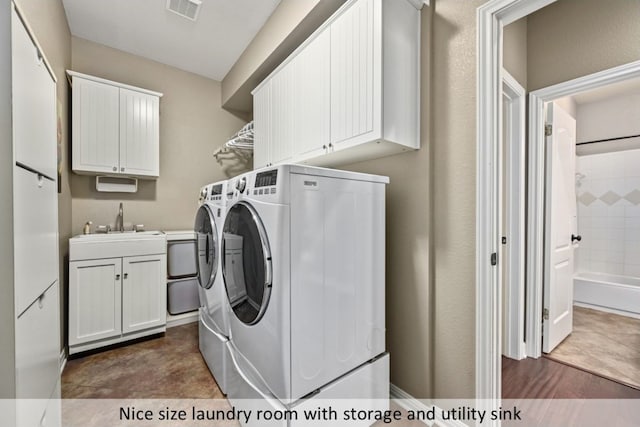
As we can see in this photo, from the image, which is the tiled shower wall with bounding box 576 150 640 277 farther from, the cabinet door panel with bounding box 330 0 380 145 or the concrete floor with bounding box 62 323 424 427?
the cabinet door panel with bounding box 330 0 380 145

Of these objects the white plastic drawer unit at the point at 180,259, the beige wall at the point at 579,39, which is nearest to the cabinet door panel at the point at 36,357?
the white plastic drawer unit at the point at 180,259

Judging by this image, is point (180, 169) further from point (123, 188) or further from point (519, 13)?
point (519, 13)

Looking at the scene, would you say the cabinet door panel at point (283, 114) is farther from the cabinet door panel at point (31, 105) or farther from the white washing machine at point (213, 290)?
the cabinet door panel at point (31, 105)

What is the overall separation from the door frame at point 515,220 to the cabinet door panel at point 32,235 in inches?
104

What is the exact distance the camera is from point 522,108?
2.04 m

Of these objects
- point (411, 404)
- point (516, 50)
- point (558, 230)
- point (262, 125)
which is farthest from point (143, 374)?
point (516, 50)

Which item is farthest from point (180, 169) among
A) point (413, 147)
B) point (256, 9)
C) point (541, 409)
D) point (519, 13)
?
point (541, 409)

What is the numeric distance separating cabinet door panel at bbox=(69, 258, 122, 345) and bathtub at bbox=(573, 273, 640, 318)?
188 inches

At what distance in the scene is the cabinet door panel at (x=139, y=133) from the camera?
255 centimetres

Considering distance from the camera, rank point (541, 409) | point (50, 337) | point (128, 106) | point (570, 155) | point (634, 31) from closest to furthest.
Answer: point (50, 337), point (541, 409), point (634, 31), point (570, 155), point (128, 106)

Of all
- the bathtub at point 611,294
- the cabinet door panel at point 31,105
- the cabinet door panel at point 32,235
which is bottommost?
the bathtub at point 611,294

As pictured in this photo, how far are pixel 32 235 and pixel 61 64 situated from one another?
1.97 metres

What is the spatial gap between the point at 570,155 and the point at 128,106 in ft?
13.1

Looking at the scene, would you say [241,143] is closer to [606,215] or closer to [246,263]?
[246,263]
